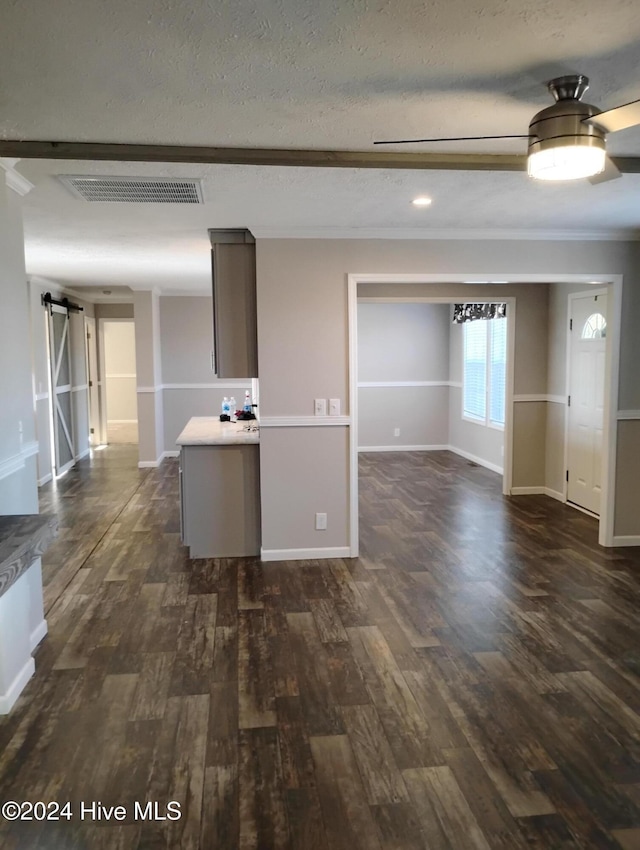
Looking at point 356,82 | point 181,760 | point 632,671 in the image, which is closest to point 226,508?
point 181,760

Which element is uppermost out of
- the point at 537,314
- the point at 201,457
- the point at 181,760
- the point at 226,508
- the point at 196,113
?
the point at 196,113

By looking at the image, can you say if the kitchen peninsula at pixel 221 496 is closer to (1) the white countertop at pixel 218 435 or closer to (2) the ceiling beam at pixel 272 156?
(1) the white countertop at pixel 218 435

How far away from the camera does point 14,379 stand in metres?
3.00

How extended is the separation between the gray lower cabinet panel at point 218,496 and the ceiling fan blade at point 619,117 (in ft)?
10.9

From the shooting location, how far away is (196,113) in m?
2.31

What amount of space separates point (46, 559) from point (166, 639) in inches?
70.9

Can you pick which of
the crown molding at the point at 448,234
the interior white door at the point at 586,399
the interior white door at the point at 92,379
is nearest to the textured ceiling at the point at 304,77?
the crown molding at the point at 448,234

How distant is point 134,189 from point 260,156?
0.83m

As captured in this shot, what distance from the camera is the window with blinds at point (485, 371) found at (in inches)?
298

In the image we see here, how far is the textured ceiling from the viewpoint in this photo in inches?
66.1

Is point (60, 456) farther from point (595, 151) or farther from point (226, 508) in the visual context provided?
point (595, 151)

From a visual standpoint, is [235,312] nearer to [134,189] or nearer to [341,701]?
[134,189]

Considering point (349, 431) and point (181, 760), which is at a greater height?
point (349, 431)

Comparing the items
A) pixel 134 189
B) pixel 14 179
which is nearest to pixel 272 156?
pixel 134 189
